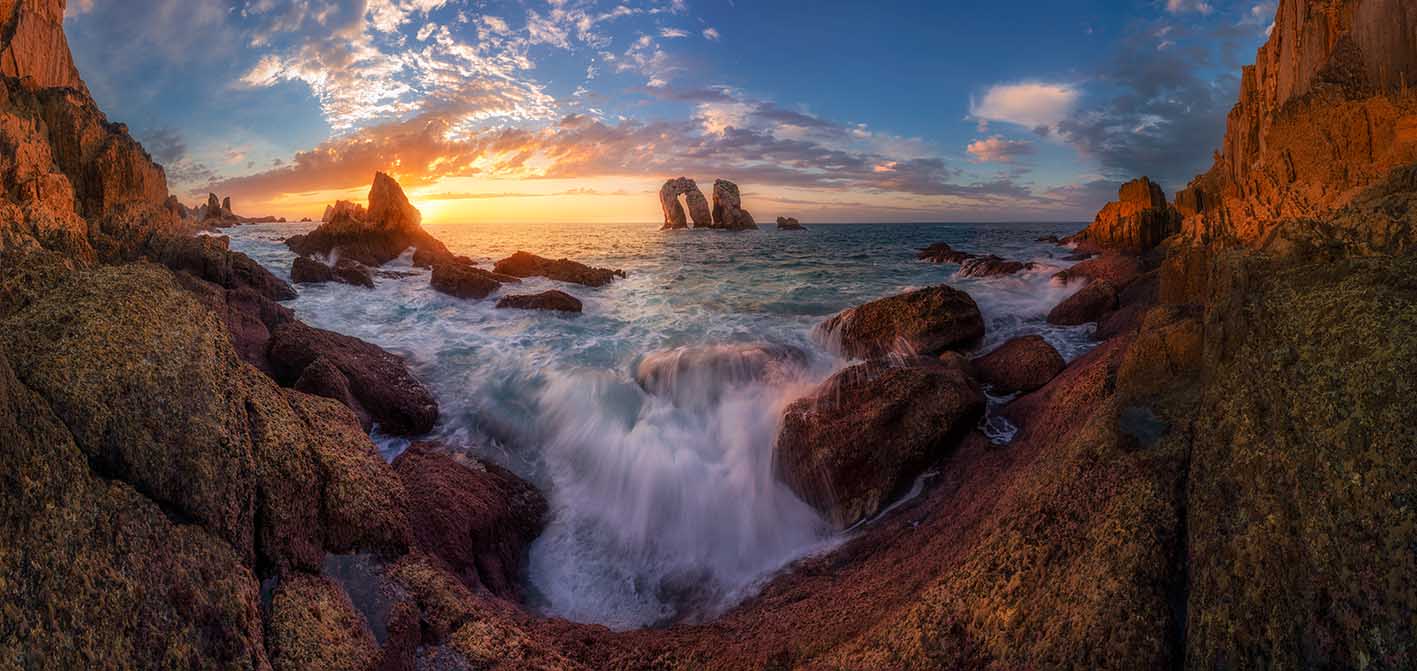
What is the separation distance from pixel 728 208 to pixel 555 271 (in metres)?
80.7

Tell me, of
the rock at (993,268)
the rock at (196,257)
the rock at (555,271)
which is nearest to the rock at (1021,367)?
the rock at (196,257)

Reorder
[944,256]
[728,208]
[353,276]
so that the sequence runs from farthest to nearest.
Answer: [728,208], [944,256], [353,276]

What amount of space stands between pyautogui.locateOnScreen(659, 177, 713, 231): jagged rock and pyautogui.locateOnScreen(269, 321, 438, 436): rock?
325 ft

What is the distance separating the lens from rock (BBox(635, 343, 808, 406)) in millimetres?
8820

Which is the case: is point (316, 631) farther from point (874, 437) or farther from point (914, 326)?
point (914, 326)

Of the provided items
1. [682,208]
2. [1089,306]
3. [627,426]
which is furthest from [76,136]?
[682,208]

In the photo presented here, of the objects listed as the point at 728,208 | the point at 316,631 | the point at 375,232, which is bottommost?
the point at 316,631

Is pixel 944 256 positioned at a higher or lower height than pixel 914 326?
higher

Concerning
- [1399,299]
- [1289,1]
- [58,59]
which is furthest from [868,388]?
[58,59]

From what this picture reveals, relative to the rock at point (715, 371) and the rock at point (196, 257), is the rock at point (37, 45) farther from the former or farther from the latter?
the rock at point (715, 371)

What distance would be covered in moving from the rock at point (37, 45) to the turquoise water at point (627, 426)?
6.22 metres

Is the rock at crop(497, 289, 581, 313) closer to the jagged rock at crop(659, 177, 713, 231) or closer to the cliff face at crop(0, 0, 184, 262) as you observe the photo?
the cliff face at crop(0, 0, 184, 262)

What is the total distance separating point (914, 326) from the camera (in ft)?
31.1

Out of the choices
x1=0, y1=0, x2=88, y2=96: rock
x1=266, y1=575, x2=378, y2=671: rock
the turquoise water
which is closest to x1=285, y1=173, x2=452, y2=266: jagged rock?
the turquoise water
